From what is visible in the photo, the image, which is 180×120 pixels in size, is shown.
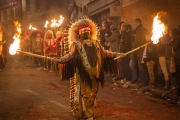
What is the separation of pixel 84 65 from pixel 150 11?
8.55 meters

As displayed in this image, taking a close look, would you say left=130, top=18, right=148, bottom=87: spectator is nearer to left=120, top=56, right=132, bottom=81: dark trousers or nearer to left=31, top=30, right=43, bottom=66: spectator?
left=120, top=56, right=132, bottom=81: dark trousers

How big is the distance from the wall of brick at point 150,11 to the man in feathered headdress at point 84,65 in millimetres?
6180

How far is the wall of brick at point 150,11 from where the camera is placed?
1244cm

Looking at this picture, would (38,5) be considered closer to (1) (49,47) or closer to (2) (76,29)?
(1) (49,47)

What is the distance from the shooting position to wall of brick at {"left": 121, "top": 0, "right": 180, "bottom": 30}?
12.4m

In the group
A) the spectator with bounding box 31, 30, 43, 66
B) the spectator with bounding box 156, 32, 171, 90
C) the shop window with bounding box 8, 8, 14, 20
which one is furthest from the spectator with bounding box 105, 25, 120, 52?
the shop window with bounding box 8, 8, 14, 20

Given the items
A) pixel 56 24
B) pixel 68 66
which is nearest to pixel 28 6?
pixel 56 24

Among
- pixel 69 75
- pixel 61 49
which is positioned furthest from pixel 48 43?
pixel 69 75

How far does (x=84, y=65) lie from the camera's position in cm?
684

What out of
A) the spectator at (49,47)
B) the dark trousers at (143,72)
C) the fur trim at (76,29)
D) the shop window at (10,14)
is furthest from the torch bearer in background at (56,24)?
the shop window at (10,14)

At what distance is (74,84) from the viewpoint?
7348 mm

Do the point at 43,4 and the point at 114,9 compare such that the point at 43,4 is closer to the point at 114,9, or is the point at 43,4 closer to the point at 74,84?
A: the point at 114,9

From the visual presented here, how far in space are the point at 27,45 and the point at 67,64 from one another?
18334mm

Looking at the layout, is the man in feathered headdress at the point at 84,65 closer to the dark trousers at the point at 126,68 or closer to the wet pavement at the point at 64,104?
the wet pavement at the point at 64,104
